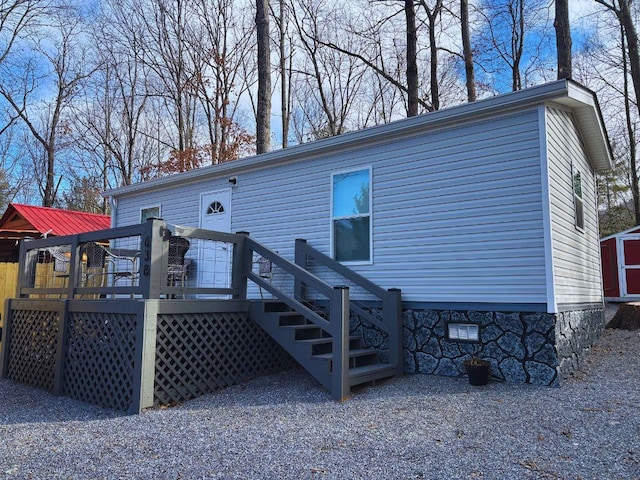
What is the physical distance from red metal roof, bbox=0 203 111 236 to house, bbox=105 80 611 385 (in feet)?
28.6

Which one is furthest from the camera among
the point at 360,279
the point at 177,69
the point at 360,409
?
the point at 177,69

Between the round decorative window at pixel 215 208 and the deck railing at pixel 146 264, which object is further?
the round decorative window at pixel 215 208

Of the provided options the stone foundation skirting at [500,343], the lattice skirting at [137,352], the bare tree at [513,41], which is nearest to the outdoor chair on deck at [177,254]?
the lattice skirting at [137,352]

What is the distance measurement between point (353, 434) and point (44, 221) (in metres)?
13.0

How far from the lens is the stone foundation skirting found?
4938 mm

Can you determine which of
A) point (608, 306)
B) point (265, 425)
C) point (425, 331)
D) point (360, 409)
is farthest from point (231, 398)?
point (608, 306)

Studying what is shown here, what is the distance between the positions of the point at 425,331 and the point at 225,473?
3282mm

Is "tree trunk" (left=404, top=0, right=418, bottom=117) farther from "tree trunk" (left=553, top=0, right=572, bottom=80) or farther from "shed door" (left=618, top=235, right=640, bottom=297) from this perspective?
"shed door" (left=618, top=235, right=640, bottom=297)

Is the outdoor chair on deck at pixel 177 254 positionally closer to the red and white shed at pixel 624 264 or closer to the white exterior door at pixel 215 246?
the white exterior door at pixel 215 246

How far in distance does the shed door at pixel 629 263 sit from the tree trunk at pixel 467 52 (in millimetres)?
5366

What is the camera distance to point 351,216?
649 cm

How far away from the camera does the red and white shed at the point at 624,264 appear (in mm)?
12070

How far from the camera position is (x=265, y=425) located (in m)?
4.05

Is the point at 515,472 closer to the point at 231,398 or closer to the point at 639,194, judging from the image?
the point at 231,398
